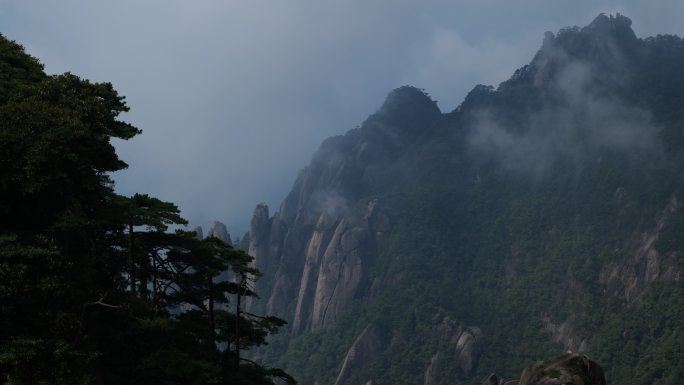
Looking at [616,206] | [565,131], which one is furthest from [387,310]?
[565,131]

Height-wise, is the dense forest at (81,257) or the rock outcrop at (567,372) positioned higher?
the dense forest at (81,257)

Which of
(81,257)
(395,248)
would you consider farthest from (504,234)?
(81,257)

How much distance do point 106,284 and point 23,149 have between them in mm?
6029

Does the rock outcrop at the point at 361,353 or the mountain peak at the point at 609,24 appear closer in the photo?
the rock outcrop at the point at 361,353

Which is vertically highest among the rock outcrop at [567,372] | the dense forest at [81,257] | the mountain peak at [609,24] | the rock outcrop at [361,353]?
the mountain peak at [609,24]

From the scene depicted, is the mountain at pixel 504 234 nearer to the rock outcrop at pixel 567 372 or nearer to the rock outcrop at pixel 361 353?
the rock outcrop at pixel 361 353

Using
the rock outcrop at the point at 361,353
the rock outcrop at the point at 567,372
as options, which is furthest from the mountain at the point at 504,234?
the rock outcrop at the point at 567,372

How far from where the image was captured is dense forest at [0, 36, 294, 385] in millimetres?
14680

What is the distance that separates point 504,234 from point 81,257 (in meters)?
139

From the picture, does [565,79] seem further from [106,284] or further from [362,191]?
[106,284]

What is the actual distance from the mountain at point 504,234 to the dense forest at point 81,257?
75.2 meters

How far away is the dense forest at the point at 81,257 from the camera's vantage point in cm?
1468

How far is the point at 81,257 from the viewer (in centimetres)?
1720

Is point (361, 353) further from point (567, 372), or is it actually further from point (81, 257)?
point (81, 257)
